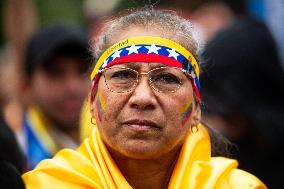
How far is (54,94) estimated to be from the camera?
7.04 m

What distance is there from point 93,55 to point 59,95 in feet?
7.75

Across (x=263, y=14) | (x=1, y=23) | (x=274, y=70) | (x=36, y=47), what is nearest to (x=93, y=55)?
(x=274, y=70)

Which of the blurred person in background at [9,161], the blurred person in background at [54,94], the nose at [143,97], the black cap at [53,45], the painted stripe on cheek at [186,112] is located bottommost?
the blurred person in background at [54,94]

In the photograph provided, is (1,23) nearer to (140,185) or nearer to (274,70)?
(274,70)

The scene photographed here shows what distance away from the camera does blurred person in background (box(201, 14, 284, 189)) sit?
6.14 m

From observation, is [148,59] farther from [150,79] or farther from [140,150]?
[140,150]

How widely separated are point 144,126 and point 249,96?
7.69 ft

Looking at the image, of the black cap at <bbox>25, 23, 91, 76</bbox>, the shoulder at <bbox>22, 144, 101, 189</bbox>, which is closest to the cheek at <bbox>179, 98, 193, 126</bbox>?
the shoulder at <bbox>22, 144, 101, 189</bbox>

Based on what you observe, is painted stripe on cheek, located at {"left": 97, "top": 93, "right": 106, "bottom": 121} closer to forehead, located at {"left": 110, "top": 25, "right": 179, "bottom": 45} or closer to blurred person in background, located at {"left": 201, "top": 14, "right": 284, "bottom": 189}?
forehead, located at {"left": 110, "top": 25, "right": 179, "bottom": 45}

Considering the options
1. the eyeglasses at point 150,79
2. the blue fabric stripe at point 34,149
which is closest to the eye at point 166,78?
the eyeglasses at point 150,79

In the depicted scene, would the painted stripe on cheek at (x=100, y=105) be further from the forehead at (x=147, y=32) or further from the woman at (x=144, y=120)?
the forehead at (x=147, y=32)

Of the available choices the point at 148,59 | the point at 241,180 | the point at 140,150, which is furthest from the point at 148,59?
the point at 241,180

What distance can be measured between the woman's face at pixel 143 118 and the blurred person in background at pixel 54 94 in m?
2.65

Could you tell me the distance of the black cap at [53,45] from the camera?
7262 millimetres
